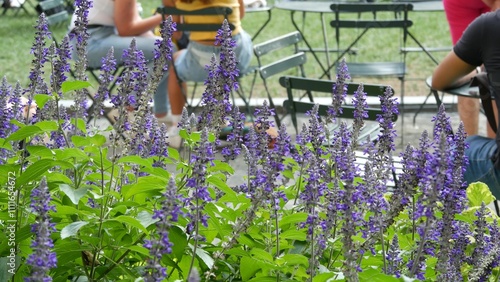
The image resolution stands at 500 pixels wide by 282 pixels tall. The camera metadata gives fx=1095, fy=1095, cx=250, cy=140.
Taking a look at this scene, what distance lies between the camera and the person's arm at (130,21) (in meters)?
8.59

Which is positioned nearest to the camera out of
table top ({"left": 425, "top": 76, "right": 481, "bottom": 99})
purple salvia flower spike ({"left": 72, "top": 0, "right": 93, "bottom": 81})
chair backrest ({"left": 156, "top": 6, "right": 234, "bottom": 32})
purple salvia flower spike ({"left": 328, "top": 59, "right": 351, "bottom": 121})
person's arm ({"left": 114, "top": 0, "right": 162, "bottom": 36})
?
purple salvia flower spike ({"left": 72, "top": 0, "right": 93, "bottom": 81})

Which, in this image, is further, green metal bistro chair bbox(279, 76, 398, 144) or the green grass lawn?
the green grass lawn

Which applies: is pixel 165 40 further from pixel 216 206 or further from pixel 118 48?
pixel 118 48

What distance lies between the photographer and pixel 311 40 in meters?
14.7

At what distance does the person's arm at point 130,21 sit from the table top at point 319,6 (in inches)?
68.4

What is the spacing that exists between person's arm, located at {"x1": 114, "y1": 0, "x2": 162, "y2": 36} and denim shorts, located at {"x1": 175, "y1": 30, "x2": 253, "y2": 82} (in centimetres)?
36

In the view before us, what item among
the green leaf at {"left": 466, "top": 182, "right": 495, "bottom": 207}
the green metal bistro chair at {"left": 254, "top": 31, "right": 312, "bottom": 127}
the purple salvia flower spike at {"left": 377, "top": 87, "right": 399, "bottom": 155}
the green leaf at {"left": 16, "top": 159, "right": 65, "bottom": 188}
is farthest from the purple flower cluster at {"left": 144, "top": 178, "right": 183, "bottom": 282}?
the green metal bistro chair at {"left": 254, "top": 31, "right": 312, "bottom": 127}

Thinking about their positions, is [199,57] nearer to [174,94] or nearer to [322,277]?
[174,94]

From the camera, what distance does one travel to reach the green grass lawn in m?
12.1

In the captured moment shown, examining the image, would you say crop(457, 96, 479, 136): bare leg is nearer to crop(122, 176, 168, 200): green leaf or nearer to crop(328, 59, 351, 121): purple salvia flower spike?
crop(328, 59, 351, 121): purple salvia flower spike

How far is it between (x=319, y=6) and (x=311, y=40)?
4.32m

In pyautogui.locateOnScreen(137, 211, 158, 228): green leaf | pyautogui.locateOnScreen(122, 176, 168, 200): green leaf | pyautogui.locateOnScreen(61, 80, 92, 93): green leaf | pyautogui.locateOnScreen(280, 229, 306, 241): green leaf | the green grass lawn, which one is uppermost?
pyautogui.locateOnScreen(61, 80, 92, 93): green leaf

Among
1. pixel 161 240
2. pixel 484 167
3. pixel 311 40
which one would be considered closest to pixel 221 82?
pixel 161 240

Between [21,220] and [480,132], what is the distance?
281 inches
